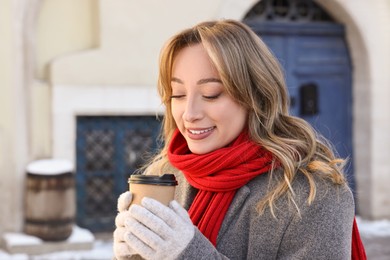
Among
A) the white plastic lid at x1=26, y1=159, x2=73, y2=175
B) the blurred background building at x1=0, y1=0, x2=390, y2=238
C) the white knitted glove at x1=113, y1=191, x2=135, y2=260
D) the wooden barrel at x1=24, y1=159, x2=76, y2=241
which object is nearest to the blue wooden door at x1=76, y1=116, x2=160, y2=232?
the blurred background building at x1=0, y1=0, x2=390, y2=238

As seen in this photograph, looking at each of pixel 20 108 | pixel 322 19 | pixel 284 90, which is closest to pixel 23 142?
pixel 20 108

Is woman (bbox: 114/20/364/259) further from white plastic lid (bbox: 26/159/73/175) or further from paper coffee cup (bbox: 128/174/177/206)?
white plastic lid (bbox: 26/159/73/175)

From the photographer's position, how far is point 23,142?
6.69 metres

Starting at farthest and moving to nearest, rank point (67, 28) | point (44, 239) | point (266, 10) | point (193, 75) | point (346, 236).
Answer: point (266, 10) < point (67, 28) < point (44, 239) < point (193, 75) < point (346, 236)

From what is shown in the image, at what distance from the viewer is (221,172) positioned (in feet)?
6.54

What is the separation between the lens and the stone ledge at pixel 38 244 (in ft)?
20.9

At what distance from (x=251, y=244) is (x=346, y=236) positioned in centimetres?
25

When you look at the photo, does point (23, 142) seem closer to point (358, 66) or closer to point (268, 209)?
point (358, 66)

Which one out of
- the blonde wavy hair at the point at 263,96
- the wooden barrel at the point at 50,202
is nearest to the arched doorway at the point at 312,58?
the wooden barrel at the point at 50,202

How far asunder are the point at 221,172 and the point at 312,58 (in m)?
6.31

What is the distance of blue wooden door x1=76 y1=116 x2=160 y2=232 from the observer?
7102 millimetres

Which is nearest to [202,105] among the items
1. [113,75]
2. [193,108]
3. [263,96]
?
[193,108]

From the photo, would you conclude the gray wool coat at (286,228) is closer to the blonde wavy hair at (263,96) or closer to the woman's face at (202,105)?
the blonde wavy hair at (263,96)

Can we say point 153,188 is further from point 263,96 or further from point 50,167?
point 50,167
